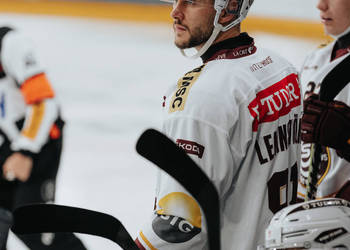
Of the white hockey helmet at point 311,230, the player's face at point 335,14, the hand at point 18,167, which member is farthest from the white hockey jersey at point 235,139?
the hand at point 18,167

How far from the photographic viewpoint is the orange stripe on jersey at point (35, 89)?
217cm

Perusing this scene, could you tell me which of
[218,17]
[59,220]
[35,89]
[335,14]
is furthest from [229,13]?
[35,89]

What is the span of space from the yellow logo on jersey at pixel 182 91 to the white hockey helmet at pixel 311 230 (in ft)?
0.87

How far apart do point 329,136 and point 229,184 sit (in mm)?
442

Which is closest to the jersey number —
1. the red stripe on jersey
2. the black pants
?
the red stripe on jersey

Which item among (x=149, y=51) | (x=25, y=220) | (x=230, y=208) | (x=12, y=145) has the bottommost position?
(x=149, y=51)

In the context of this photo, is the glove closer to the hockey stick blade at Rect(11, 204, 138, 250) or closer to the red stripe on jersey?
the red stripe on jersey

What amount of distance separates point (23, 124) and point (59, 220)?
1.78 m

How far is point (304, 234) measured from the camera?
99 cm

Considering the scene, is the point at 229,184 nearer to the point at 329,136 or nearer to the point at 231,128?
the point at 231,128

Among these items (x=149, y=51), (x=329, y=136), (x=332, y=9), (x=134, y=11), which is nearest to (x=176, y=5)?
(x=329, y=136)

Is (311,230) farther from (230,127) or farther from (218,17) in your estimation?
(218,17)

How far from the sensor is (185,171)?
51 centimetres

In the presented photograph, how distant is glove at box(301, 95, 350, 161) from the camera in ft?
4.63
